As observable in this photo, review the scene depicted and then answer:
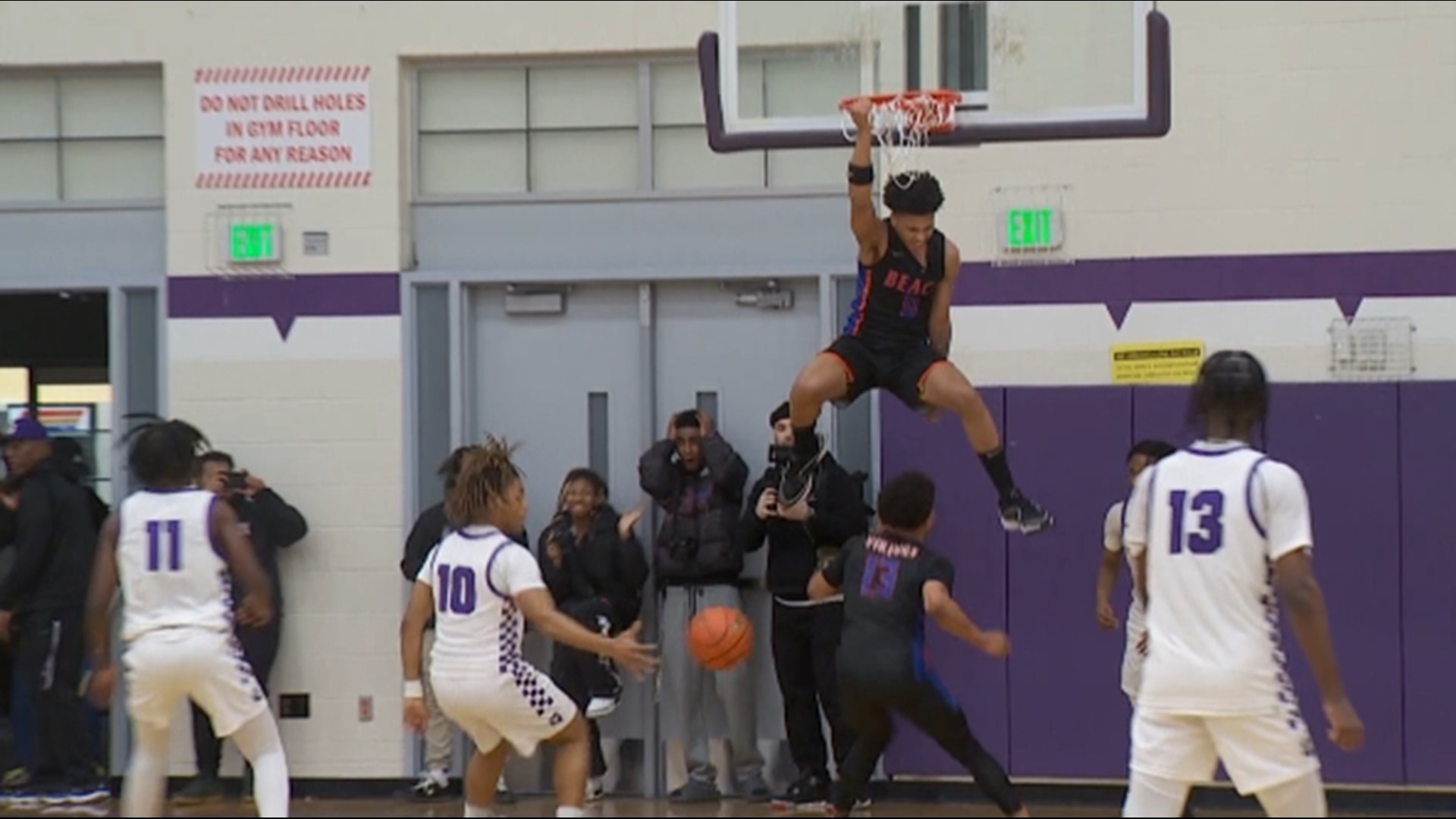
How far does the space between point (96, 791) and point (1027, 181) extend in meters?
6.09

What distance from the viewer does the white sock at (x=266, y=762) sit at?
8609 mm

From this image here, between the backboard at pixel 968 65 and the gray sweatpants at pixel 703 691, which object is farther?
the gray sweatpants at pixel 703 691

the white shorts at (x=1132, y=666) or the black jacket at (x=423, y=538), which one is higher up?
the black jacket at (x=423, y=538)

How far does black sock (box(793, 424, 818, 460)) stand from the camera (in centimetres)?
979

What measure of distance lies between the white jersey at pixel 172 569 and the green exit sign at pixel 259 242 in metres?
4.16

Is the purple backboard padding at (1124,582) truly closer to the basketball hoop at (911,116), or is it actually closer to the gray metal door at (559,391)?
the gray metal door at (559,391)

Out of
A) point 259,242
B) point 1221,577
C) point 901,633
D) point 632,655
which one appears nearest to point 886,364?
point 901,633

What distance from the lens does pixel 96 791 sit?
1241 cm

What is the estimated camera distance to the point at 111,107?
42.9 feet

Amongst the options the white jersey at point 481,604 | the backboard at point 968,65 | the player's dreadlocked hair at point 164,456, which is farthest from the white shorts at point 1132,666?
the player's dreadlocked hair at point 164,456

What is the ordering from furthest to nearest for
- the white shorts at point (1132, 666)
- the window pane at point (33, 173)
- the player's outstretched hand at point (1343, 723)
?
the window pane at point (33, 173)
the white shorts at point (1132, 666)
the player's outstretched hand at point (1343, 723)

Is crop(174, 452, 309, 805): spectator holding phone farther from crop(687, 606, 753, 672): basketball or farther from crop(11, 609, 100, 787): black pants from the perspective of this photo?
crop(687, 606, 753, 672): basketball

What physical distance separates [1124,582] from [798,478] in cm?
251

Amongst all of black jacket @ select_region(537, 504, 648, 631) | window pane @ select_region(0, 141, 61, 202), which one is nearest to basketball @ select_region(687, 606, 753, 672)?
black jacket @ select_region(537, 504, 648, 631)
